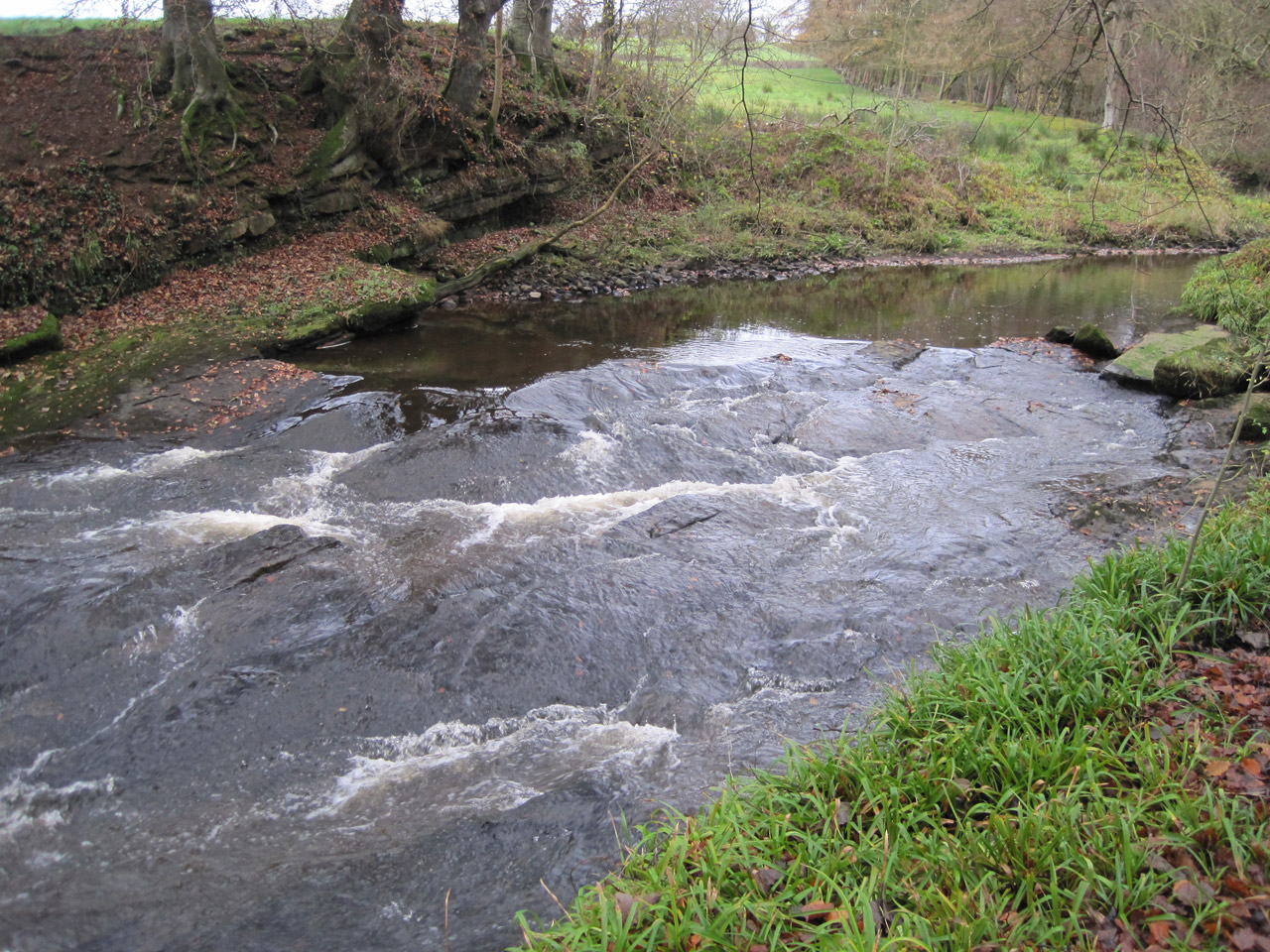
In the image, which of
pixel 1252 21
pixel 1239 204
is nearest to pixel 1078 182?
pixel 1239 204

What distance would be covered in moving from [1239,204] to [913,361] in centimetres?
2344

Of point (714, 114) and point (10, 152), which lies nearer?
point (10, 152)

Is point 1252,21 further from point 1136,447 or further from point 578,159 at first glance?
point 578,159

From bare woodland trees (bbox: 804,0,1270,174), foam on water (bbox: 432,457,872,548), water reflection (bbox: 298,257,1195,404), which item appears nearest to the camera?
bare woodland trees (bbox: 804,0,1270,174)

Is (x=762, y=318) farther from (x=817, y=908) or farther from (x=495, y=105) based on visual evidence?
(x=817, y=908)

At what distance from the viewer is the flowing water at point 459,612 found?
440 cm

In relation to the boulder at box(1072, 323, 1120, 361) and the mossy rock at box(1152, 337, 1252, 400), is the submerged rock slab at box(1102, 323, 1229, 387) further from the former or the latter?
the boulder at box(1072, 323, 1120, 361)

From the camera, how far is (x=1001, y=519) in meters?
8.32

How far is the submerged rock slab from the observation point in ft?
40.6

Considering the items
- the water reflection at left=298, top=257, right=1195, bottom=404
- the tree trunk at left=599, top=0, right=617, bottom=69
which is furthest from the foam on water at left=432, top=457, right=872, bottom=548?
the tree trunk at left=599, top=0, right=617, bottom=69

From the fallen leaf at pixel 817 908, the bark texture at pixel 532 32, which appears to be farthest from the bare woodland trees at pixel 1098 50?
the bark texture at pixel 532 32

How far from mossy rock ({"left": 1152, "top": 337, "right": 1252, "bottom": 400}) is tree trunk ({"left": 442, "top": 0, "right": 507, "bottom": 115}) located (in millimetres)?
14415

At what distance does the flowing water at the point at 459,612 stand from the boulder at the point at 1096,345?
1961 mm

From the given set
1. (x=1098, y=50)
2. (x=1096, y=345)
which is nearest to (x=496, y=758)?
(x=1098, y=50)
